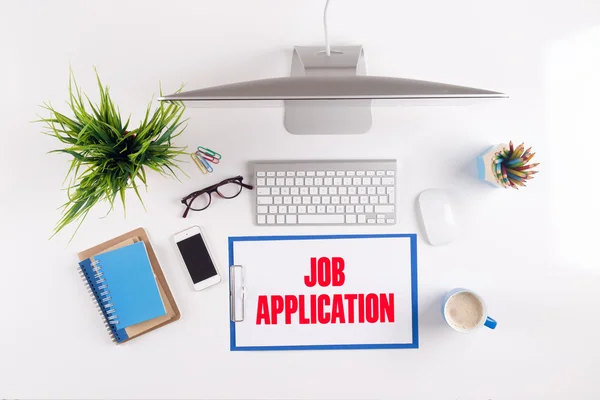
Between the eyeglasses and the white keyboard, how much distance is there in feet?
0.16

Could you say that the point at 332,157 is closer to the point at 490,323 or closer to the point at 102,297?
the point at 490,323

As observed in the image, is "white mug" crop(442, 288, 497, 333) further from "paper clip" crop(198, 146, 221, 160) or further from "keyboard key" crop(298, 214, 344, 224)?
"paper clip" crop(198, 146, 221, 160)

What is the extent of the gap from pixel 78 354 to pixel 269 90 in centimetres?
82

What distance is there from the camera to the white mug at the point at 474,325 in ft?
3.09

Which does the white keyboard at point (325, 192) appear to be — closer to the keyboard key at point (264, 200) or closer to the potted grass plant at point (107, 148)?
the keyboard key at point (264, 200)

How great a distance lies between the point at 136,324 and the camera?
3.27 ft

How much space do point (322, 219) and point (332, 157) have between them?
0.51ft

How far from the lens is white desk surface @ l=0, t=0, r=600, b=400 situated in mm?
984

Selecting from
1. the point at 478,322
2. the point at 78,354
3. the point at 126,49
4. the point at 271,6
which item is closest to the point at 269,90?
the point at 271,6

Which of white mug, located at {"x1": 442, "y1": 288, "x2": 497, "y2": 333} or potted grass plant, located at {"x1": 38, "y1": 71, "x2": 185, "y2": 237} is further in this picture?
white mug, located at {"x1": 442, "y1": 288, "x2": 497, "y2": 333}

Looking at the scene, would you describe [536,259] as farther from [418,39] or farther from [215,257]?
[215,257]

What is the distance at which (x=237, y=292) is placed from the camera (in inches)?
39.4

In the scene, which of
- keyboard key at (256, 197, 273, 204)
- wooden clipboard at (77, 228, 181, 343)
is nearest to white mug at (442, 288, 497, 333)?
keyboard key at (256, 197, 273, 204)

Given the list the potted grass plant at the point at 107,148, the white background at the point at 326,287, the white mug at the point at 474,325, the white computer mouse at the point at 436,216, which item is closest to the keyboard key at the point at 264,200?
the white background at the point at 326,287
